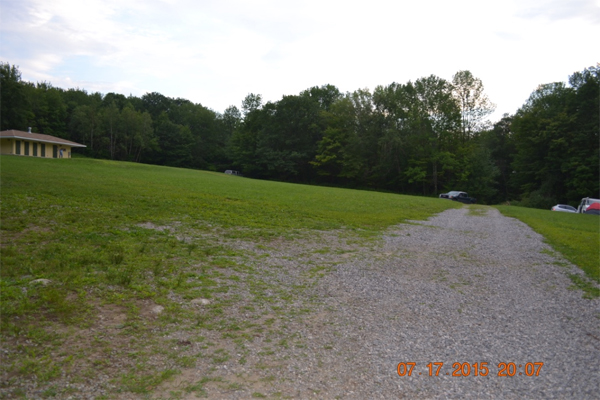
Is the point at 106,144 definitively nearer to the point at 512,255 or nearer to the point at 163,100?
the point at 163,100

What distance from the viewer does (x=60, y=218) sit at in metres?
9.77

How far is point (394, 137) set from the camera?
5938cm

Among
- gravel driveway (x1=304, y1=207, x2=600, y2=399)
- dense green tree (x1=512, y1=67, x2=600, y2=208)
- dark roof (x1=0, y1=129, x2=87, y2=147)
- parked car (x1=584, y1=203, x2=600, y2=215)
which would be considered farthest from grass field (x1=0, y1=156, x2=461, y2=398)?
dense green tree (x1=512, y1=67, x2=600, y2=208)

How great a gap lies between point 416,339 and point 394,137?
5659cm

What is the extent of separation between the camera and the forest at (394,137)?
2122 inches

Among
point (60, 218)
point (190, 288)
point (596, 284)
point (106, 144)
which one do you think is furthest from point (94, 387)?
point (106, 144)

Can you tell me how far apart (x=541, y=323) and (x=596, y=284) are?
12.5 ft

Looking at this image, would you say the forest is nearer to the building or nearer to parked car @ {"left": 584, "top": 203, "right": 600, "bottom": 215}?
the building

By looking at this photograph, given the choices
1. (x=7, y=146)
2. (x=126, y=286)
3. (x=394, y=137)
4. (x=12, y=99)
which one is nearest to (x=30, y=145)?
(x=7, y=146)
